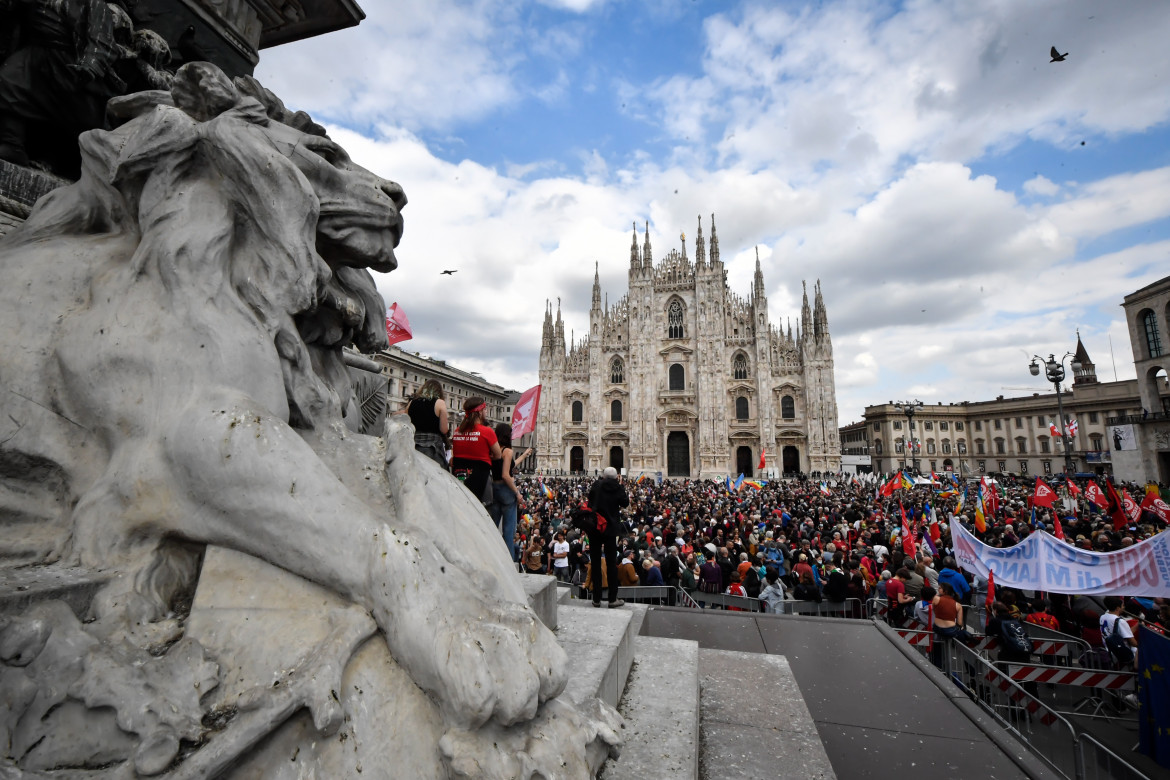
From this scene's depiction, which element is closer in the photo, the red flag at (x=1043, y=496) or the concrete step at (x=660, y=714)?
the concrete step at (x=660, y=714)

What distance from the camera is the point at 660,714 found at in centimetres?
177

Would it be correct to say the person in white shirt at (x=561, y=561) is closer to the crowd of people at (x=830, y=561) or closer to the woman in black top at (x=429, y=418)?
the crowd of people at (x=830, y=561)

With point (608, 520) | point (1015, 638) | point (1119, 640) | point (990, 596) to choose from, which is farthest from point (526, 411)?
point (1119, 640)

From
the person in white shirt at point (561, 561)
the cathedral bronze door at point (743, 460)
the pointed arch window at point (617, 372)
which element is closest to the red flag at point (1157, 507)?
the person in white shirt at point (561, 561)

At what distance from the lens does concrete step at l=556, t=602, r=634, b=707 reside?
153cm

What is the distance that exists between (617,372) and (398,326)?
27.0 m

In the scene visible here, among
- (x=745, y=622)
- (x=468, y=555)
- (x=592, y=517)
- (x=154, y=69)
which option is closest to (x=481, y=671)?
(x=468, y=555)

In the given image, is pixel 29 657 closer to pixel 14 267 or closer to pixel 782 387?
pixel 14 267

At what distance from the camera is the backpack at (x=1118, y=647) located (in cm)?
429

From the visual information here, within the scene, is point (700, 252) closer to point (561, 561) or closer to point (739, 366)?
point (739, 366)

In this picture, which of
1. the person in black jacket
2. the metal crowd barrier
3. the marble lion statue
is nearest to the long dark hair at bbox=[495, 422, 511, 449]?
the person in black jacket

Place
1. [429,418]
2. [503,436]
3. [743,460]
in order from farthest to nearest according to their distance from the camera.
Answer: [743,460]
[503,436]
[429,418]

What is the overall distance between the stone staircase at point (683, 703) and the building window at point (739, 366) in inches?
1197

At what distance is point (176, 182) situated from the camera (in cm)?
129
